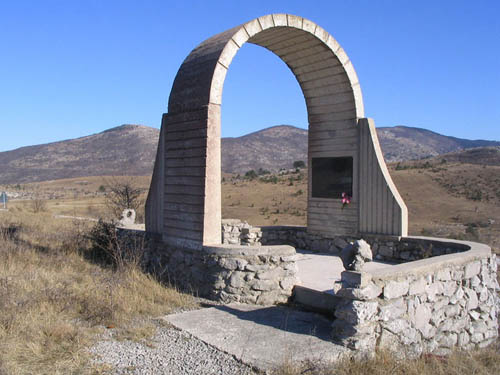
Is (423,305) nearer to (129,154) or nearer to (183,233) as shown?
(183,233)

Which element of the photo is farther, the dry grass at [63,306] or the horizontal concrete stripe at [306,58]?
the horizontal concrete stripe at [306,58]

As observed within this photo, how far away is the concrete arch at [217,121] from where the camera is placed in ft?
24.6

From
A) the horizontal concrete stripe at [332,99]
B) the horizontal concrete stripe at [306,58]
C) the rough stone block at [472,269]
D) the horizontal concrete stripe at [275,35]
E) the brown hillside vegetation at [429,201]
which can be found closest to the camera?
the rough stone block at [472,269]

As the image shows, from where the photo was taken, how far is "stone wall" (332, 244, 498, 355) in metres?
5.52

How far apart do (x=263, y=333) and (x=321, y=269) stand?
316 centimetres

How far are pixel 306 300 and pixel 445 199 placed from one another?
2473 centimetres

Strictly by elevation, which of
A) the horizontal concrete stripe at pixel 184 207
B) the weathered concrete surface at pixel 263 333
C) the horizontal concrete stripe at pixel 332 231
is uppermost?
the horizontal concrete stripe at pixel 184 207

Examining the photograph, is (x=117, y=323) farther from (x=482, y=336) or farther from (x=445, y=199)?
(x=445, y=199)

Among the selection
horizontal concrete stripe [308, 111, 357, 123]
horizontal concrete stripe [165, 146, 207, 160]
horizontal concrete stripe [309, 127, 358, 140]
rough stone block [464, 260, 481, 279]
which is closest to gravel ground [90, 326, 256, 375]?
horizontal concrete stripe [165, 146, 207, 160]

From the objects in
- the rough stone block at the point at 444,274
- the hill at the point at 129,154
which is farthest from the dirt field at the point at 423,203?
the hill at the point at 129,154

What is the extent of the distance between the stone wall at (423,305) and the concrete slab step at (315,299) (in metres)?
0.73

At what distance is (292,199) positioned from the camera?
30750 millimetres

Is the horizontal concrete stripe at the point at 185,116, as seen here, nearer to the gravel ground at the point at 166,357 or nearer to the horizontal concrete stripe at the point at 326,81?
the horizontal concrete stripe at the point at 326,81

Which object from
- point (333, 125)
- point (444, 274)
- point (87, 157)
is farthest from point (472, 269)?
point (87, 157)
